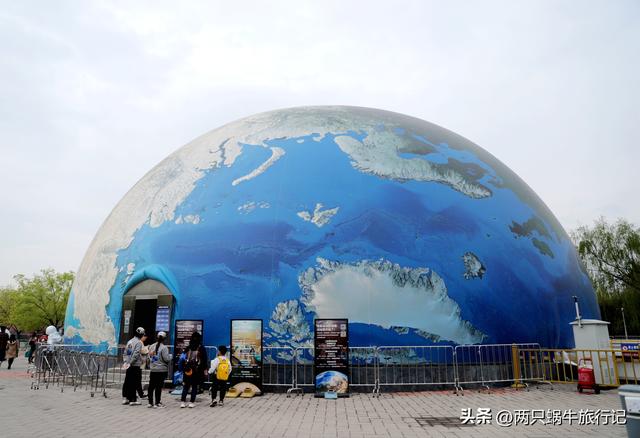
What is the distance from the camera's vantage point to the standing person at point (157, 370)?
10953mm

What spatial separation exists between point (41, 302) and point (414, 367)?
5255 cm

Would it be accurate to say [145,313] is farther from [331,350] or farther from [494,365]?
[494,365]

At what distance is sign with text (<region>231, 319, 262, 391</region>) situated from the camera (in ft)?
40.1

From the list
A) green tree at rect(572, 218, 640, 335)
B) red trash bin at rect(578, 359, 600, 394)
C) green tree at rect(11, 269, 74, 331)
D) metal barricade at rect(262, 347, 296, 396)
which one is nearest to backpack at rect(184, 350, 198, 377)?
metal barricade at rect(262, 347, 296, 396)

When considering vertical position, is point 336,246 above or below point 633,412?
above

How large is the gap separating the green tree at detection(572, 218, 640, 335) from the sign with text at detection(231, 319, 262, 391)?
28863mm

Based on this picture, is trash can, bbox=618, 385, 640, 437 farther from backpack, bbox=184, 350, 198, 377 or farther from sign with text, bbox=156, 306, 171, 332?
sign with text, bbox=156, 306, 171, 332

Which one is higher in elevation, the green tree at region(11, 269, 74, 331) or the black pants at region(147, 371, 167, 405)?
the green tree at region(11, 269, 74, 331)

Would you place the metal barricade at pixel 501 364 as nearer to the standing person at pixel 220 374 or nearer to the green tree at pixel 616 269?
the standing person at pixel 220 374

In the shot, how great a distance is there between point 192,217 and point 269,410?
6.76 metres

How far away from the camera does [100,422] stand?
920cm

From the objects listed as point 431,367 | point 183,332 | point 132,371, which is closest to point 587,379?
point 431,367

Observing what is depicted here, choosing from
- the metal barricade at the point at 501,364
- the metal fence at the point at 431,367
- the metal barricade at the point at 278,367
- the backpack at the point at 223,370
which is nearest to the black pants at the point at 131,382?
the metal fence at the point at 431,367

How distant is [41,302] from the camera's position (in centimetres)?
5275
